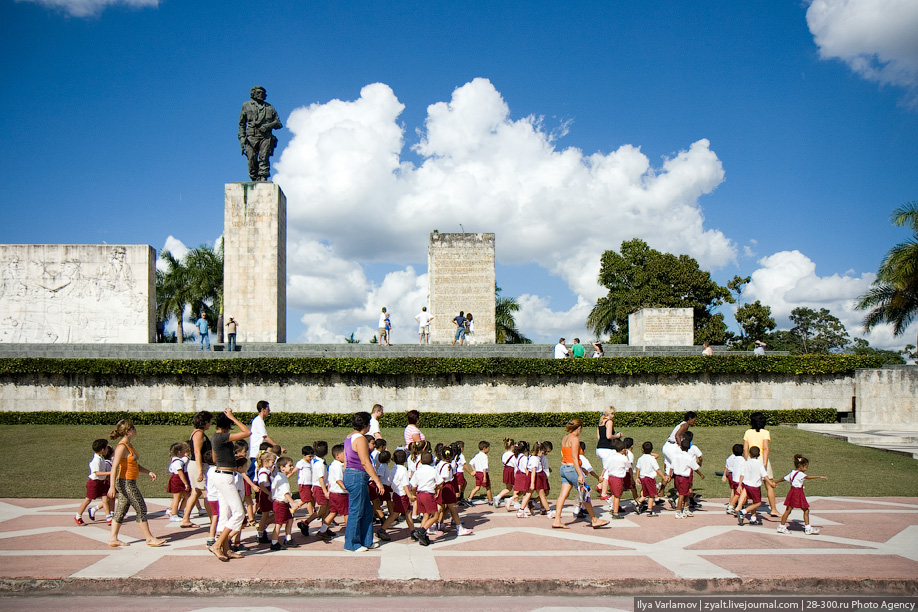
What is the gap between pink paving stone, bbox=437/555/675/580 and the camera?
19.5 feet

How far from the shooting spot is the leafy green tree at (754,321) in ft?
123

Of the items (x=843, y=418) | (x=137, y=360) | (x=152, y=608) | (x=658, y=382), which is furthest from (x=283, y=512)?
(x=843, y=418)

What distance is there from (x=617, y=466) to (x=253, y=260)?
1624 centimetres

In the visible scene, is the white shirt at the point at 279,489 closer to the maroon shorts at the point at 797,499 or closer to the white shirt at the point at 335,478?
the white shirt at the point at 335,478

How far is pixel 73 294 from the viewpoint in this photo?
2078 centimetres

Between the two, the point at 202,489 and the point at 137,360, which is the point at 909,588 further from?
the point at 137,360

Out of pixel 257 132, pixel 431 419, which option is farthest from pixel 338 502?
pixel 257 132

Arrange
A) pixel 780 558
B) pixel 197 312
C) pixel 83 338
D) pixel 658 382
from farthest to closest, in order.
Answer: pixel 197 312 < pixel 83 338 < pixel 658 382 < pixel 780 558

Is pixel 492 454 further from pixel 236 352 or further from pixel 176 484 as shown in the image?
pixel 236 352

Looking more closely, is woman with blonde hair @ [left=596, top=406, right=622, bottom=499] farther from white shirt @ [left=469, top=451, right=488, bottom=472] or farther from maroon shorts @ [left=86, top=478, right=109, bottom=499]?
maroon shorts @ [left=86, top=478, right=109, bottom=499]

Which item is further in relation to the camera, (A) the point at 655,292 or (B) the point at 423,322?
(A) the point at 655,292

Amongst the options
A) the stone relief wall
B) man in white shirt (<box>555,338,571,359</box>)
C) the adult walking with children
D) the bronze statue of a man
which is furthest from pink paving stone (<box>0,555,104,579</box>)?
the bronze statue of a man

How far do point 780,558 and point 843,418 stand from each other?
51.2 ft

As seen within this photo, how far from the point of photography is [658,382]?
19109 mm
